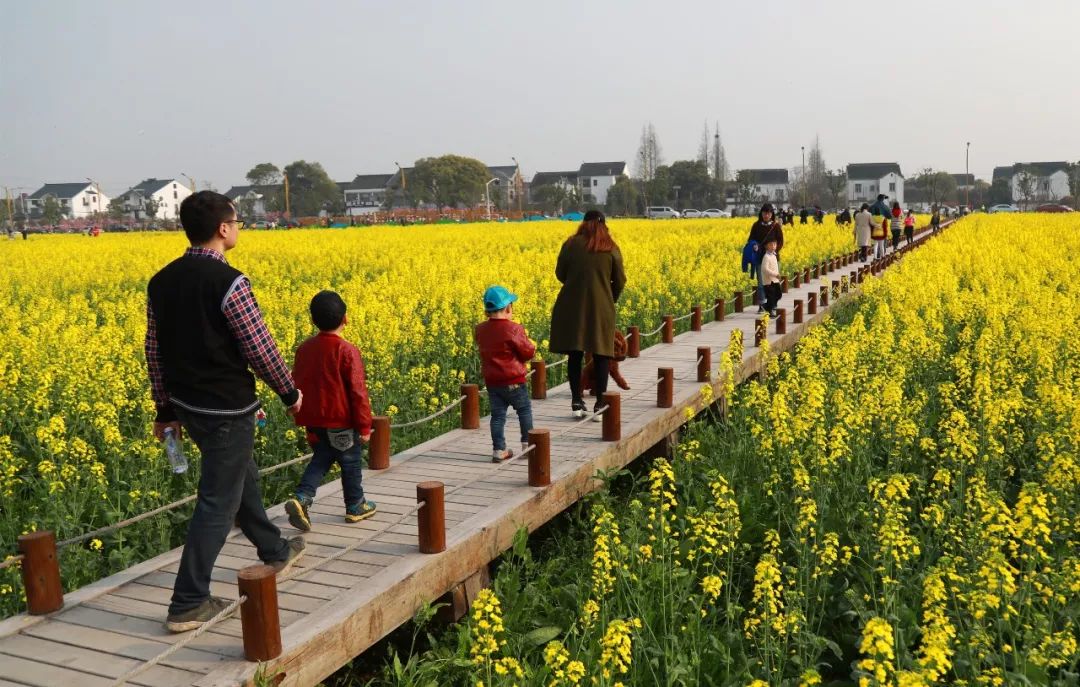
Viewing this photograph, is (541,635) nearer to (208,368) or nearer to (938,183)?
(208,368)

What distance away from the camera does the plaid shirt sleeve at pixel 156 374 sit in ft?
12.7

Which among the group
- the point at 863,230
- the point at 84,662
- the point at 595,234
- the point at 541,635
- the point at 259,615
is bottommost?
the point at 541,635

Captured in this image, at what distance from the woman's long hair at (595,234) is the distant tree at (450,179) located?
3350 inches

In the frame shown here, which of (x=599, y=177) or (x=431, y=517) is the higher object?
(x=599, y=177)

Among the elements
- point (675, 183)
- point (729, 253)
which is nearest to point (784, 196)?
point (675, 183)

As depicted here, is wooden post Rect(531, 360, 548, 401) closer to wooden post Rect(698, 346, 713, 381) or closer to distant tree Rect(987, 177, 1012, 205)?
wooden post Rect(698, 346, 713, 381)

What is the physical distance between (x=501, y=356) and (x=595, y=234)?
158cm

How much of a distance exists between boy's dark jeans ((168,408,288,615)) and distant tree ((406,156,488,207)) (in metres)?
88.5

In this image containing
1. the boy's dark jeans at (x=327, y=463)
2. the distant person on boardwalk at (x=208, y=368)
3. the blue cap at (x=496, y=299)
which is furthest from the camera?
the blue cap at (x=496, y=299)

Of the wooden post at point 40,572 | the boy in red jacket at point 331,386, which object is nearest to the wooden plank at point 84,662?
the wooden post at point 40,572

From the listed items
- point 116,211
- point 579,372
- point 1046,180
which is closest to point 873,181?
point 1046,180

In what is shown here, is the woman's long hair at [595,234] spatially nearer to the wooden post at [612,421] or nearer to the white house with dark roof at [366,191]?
the wooden post at [612,421]

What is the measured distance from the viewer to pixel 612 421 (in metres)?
6.85

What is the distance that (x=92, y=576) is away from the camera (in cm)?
542
